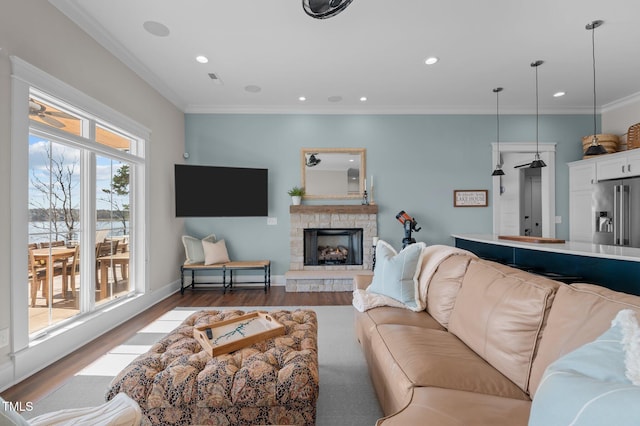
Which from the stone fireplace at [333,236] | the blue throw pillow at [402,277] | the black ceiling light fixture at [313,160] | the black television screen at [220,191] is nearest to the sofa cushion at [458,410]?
the blue throw pillow at [402,277]

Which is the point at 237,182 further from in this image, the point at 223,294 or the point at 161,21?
the point at 161,21

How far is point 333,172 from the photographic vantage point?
4.52 m

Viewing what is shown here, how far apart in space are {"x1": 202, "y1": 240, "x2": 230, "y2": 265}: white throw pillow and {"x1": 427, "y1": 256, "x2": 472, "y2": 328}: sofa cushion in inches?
122

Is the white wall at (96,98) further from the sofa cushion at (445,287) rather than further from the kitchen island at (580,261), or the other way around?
the kitchen island at (580,261)

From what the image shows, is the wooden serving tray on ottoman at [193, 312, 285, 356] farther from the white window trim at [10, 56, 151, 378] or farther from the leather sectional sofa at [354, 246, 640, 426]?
the white window trim at [10, 56, 151, 378]

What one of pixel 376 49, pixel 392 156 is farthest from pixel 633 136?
pixel 376 49

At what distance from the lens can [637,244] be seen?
3383 millimetres

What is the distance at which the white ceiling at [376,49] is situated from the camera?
2326 mm

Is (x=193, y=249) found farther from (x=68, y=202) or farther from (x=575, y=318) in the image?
(x=575, y=318)

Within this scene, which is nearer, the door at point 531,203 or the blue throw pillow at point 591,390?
the blue throw pillow at point 591,390

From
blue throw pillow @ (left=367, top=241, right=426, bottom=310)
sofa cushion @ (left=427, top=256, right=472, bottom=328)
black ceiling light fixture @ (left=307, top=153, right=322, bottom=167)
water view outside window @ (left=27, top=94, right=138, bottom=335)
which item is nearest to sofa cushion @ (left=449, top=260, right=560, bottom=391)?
sofa cushion @ (left=427, top=256, right=472, bottom=328)

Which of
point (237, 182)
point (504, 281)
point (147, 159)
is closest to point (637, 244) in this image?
point (504, 281)

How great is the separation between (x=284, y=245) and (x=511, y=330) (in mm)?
3527

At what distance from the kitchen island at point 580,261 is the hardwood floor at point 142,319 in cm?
200
